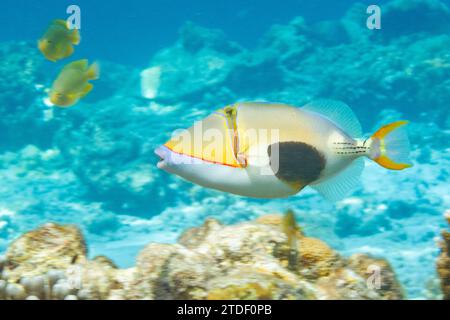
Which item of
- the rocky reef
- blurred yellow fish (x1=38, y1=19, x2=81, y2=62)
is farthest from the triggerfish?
blurred yellow fish (x1=38, y1=19, x2=81, y2=62)

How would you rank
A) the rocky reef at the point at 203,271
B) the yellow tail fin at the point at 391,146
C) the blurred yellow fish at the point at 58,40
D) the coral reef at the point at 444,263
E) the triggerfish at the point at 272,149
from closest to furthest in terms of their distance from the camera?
1. the triggerfish at the point at 272,149
2. the yellow tail fin at the point at 391,146
3. the rocky reef at the point at 203,271
4. the coral reef at the point at 444,263
5. the blurred yellow fish at the point at 58,40

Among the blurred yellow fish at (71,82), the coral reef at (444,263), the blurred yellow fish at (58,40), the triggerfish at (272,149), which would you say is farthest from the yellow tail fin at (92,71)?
the triggerfish at (272,149)

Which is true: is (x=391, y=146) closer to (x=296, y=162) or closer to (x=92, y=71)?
(x=296, y=162)

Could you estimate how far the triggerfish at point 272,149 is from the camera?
131cm

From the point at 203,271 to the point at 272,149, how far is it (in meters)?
0.99

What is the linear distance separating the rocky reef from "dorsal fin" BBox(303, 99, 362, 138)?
682mm

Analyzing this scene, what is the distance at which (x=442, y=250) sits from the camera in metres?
2.96

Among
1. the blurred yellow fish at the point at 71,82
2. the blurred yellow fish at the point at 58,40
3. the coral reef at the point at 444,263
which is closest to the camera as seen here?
the coral reef at the point at 444,263

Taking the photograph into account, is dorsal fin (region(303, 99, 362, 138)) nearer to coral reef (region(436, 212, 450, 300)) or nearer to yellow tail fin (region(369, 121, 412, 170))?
yellow tail fin (region(369, 121, 412, 170))

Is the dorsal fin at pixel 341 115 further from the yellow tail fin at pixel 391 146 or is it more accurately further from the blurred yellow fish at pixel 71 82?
the blurred yellow fish at pixel 71 82

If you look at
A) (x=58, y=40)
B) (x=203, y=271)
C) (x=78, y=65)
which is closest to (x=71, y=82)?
(x=78, y=65)

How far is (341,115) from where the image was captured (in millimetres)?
1662

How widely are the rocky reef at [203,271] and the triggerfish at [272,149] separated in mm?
559

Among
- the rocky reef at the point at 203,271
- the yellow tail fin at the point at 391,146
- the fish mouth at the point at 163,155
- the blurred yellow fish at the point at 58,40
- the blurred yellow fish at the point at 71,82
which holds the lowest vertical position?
the rocky reef at the point at 203,271
